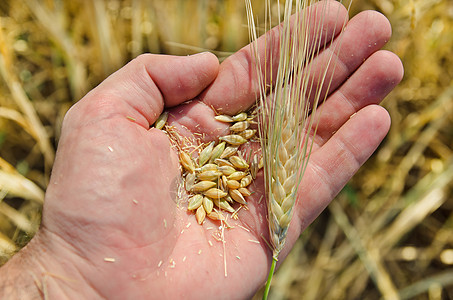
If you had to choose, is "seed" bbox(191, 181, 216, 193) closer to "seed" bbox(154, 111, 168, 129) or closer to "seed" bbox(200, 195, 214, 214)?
"seed" bbox(200, 195, 214, 214)

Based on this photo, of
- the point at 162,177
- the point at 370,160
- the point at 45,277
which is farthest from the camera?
the point at 370,160

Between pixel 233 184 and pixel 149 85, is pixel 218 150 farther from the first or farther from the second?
pixel 149 85

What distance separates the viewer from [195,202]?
2025 mm

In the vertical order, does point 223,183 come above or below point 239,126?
below

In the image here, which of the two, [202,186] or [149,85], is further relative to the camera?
[202,186]

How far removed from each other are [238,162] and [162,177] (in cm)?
44

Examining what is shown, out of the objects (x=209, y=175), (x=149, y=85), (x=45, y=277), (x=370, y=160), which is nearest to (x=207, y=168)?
(x=209, y=175)

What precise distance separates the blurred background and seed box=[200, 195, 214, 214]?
98 centimetres

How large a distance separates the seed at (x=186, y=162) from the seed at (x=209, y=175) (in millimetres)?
58

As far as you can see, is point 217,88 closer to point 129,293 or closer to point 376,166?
point 129,293

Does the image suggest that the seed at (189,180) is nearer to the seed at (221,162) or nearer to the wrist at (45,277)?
the seed at (221,162)

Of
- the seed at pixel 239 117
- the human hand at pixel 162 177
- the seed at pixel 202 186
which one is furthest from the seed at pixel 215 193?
the seed at pixel 239 117

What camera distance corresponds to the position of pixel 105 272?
1.68m

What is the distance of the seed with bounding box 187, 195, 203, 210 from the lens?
6.62 ft
